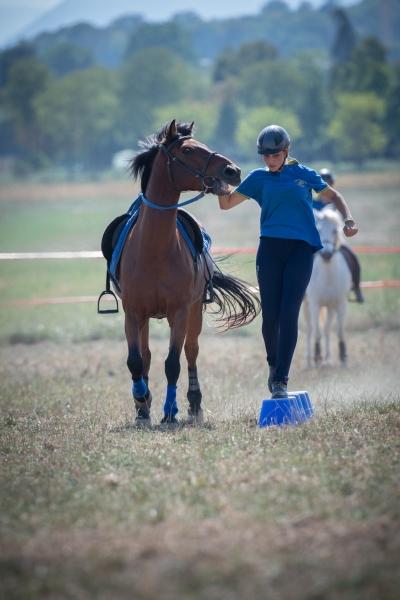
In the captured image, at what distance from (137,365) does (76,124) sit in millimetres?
154335

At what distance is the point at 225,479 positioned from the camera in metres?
6.83

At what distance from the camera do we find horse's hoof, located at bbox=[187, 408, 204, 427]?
31.5ft

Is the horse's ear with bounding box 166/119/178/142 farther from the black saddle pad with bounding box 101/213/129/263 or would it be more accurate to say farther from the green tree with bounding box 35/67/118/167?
the green tree with bounding box 35/67/118/167

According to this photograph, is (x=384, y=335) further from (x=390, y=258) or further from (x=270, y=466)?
(x=390, y=258)

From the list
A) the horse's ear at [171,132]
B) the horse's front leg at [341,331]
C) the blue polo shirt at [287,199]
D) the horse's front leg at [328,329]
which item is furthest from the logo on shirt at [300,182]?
the horse's front leg at [328,329]

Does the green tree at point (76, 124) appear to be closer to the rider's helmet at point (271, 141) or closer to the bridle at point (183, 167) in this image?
the bridle at point (183, 167)

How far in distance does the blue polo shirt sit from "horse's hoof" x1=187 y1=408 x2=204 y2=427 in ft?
5.82

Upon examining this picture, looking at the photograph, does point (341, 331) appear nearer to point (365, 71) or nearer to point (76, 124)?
point (365, 71)

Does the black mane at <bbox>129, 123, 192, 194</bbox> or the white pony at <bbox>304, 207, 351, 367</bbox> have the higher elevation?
the black mane at <bbox>129, 123, 192, 194</bbox>

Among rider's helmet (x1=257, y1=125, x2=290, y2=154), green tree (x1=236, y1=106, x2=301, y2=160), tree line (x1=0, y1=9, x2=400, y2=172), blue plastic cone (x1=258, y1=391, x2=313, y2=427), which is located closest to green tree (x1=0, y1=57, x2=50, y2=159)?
tree line (x1=0, y1=9, x2=400, y2=172)

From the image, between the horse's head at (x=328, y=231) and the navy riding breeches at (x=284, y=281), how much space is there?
19.4 ft

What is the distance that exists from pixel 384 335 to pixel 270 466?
37.3ft

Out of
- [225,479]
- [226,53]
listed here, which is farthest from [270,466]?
[226,53]

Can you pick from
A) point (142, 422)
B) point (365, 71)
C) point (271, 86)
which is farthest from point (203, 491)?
point (271, 86)
